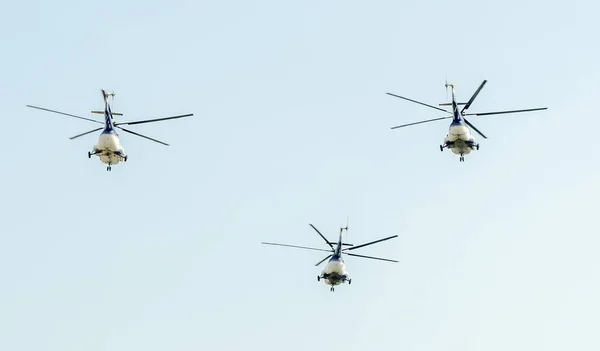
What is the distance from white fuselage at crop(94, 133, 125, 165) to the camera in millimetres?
98812

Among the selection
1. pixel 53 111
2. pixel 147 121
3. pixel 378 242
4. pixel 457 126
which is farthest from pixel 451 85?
pixel 53 111

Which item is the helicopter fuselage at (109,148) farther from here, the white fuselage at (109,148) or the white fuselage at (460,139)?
the white fuselage at (460,139)

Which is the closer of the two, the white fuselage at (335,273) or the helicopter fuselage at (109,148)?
the helicopter fuselage at (109,148)

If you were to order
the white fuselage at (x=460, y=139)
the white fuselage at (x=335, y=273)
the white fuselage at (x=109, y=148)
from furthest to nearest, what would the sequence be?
the white fuselage at (x=335, y=273) → the white fuselage at (x=460, y=139) → the white fuselage at (x=109, y=148)

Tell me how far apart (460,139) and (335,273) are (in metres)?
19.6

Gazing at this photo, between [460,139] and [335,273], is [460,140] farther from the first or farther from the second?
[335,273]

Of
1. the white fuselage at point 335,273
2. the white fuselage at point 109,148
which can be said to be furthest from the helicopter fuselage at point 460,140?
the white fuselage at point 109,148

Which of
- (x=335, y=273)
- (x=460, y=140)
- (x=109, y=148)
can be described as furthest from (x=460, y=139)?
(x=109, y=148)

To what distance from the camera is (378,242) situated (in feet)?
373

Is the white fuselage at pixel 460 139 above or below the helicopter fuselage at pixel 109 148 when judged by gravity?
above

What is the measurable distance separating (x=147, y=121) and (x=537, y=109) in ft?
113

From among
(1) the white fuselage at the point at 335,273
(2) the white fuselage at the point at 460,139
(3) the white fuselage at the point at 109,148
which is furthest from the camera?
(1) the white fuselage at the point at 335,273

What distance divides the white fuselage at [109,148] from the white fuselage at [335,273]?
27440 mm

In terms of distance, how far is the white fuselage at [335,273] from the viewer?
116812mm
